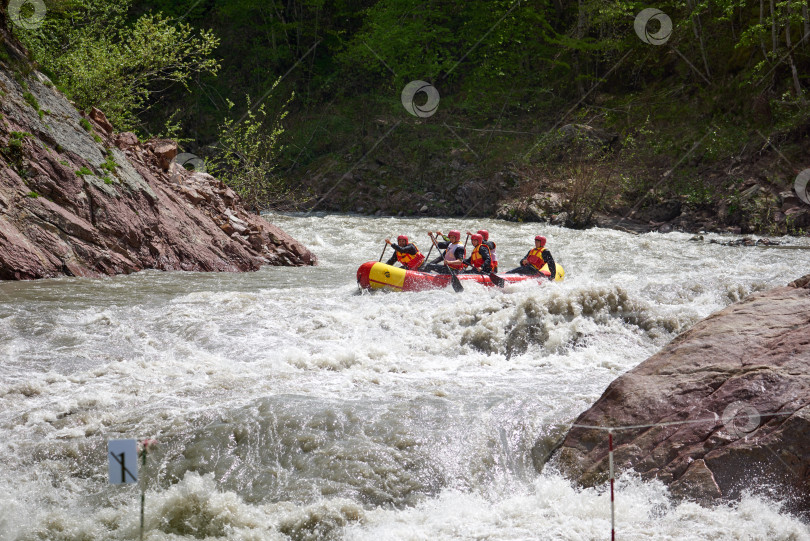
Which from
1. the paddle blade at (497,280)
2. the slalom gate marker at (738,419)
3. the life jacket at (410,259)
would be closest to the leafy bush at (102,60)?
the life jacket at (410,259)

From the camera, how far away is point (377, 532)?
3.57 m

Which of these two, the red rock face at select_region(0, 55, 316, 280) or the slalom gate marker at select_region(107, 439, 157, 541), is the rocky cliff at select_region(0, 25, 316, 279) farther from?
the slalom gate marker at select_region(107, 439, 157, 541)

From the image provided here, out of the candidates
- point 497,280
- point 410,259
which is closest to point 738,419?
point 497,280

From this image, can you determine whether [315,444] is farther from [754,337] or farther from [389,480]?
[754,337]

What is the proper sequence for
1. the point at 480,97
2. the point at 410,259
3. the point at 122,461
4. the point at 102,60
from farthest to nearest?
the point at 480,97
the point at 102,60
the point at 410,259
the point at 122,461

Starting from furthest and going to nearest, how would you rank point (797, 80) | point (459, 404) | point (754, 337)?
1. point (797, 80)
2. point (459, 404)
3. point (754, 337)

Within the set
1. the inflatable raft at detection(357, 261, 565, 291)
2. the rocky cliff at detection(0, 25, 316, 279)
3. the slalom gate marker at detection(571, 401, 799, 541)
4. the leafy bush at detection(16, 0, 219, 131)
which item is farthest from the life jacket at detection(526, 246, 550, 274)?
the leafy bush at detection(16, 0, 219, 131)

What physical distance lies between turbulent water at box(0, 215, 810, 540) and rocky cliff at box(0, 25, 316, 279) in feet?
1.90

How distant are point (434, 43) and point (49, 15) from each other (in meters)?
14.4

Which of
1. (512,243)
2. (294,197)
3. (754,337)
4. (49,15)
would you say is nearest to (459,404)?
(754,337)

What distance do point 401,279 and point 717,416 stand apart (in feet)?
20.4

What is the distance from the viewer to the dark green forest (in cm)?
1581

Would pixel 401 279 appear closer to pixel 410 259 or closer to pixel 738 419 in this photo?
pixel 410 259

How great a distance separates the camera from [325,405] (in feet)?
16.6
